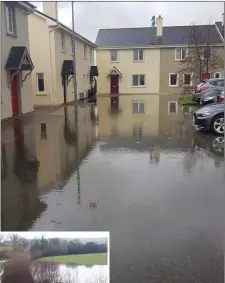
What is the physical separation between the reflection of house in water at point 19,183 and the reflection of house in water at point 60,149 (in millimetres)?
204

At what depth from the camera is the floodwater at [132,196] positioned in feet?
10.8

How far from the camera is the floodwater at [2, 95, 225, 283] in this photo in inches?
130

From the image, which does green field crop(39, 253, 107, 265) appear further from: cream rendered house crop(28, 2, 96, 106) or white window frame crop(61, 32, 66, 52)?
white window frame crop(61, 32, 66, 52)

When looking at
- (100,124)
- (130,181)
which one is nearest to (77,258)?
(130,181)

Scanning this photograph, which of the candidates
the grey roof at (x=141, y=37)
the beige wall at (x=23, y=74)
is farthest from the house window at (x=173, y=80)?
the beige wall at (x=23, y=74)

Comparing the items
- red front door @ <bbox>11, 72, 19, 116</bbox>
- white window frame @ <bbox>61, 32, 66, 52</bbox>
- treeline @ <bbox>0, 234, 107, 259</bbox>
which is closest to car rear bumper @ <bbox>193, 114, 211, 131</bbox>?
treeline @ <bbox>0, 234, 107, 259</bbox>

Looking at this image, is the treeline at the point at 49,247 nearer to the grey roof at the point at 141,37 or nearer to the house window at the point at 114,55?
the house window at the point at 114,55

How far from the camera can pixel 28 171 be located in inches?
265

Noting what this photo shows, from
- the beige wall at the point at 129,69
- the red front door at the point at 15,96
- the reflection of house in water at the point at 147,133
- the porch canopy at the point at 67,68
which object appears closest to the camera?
the reflection of house in water at the point at 147,133

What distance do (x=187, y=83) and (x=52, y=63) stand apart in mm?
15072

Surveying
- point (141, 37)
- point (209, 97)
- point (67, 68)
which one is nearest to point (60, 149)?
point (209, 97)

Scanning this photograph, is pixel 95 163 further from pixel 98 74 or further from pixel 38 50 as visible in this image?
pixel 98 74

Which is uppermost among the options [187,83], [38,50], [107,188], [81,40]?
[81,40]

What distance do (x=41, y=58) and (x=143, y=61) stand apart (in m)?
16.1
